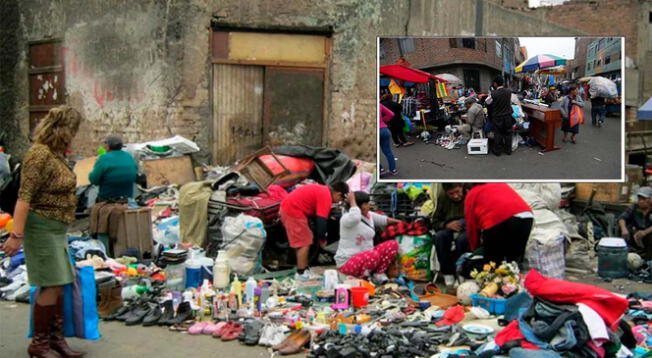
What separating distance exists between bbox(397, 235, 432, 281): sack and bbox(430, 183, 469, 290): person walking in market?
197 mm

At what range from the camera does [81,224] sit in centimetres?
1095

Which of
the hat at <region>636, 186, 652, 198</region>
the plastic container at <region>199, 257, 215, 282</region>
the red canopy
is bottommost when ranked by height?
the plastic container at <region>199, 257, 215, 282</region>

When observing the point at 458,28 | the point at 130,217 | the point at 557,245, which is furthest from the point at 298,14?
the point at 557,245

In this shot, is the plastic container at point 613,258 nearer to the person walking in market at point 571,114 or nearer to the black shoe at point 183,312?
the person walking in market at point 571,114

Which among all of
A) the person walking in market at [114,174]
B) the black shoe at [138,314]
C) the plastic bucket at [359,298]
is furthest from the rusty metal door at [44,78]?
the plastic bucket at [359,298]

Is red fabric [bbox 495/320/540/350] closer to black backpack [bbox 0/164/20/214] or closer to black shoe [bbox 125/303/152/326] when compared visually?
black shoe [bbox 125/303/152/326]

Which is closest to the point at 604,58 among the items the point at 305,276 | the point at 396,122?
the point at 396,122

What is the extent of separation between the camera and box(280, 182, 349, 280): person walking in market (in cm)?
816

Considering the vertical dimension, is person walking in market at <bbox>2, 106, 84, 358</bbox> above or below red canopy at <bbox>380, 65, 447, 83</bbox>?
below

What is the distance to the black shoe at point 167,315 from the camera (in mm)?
6418

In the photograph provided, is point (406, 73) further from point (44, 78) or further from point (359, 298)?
point (44, 78)

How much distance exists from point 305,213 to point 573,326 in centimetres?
376

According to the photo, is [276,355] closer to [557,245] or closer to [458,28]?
[557,245]

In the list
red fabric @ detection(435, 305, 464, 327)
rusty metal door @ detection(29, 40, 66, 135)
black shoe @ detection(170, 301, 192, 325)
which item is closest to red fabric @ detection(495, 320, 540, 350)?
red fabric @ detection(435, 305, 464, 327)
